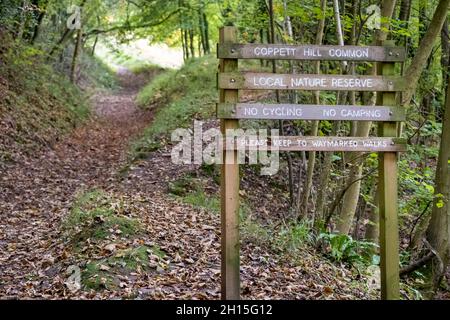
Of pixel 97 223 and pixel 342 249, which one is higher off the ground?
pixel 97 223

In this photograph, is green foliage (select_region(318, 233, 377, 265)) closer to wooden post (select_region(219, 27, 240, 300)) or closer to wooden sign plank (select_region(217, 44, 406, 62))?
wooden post (select_region(219, 27, 240, 300))

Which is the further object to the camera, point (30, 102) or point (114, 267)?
point (30, 102)

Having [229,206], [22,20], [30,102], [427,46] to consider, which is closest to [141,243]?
[229,206]

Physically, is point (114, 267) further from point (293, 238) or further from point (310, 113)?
point (310, 113)

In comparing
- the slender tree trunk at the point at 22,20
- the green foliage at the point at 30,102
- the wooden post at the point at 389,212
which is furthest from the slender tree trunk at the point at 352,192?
the slender tree trunk at the point at 22,20

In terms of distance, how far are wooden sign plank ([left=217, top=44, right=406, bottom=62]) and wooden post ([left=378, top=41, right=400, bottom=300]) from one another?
0.13 m

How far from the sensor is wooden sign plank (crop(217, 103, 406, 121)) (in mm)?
4957

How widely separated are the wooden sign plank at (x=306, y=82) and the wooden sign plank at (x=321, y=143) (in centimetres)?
50

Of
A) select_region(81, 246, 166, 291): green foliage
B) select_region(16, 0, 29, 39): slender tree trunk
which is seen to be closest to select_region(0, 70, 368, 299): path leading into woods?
select_region(81, 246, 166, 291): green foliage

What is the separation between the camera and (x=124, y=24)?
24.2 meters

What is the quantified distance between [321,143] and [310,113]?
1.05 ft

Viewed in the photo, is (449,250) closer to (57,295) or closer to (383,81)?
(383,81)

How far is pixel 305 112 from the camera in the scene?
16.5ft

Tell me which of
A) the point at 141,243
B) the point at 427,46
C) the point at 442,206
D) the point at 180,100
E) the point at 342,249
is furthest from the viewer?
the point at 180,100
